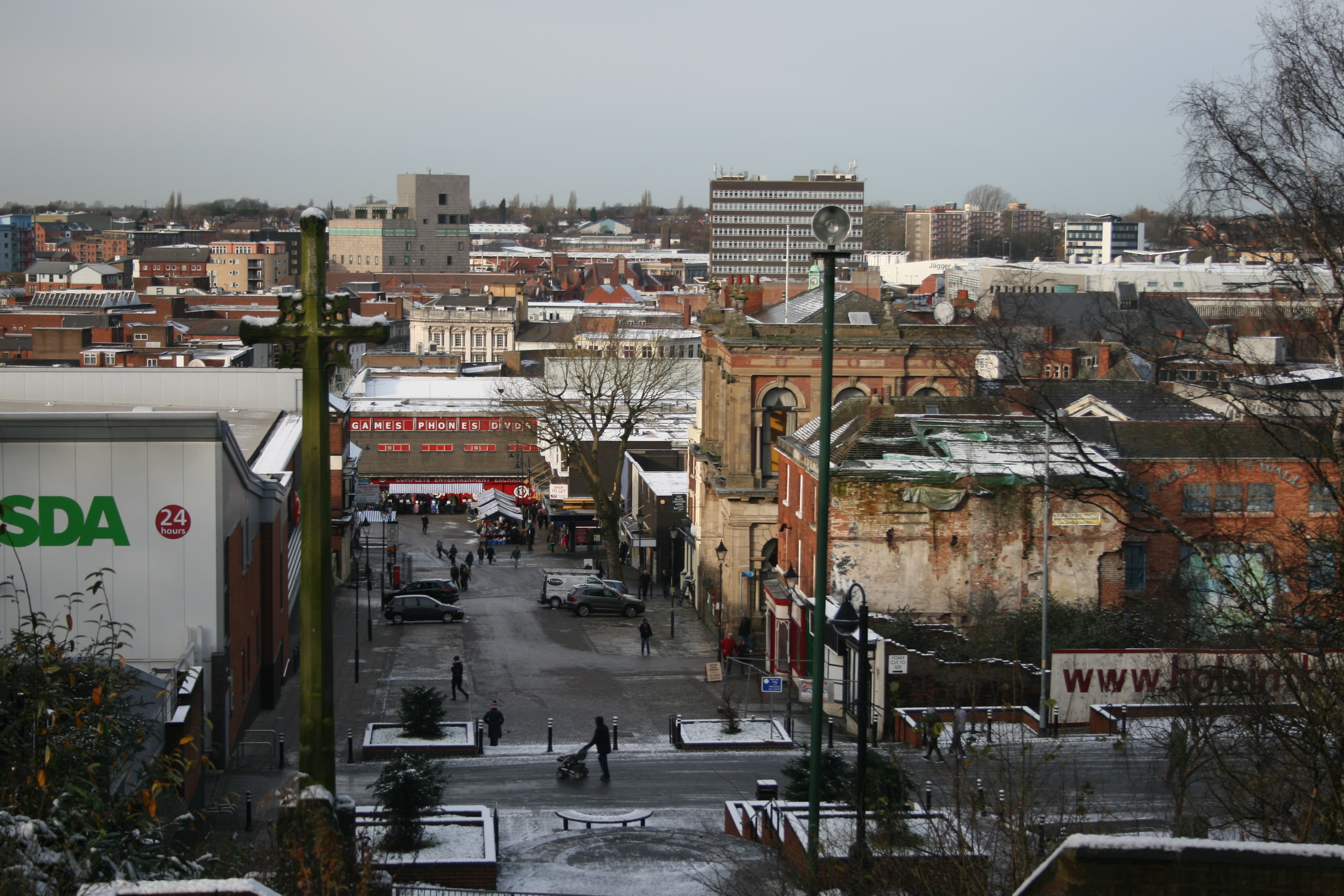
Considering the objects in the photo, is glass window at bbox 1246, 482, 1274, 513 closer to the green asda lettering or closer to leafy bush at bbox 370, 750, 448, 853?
leafy bush at bbox 370, 750, 448, 853

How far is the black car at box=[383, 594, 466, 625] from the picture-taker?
1715 inches

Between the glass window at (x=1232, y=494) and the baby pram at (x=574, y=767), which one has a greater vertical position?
the glass window at (x=1232, y=494)

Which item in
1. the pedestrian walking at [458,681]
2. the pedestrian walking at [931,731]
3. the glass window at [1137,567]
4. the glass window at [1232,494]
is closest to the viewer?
the pedestrian walking at [931,731]

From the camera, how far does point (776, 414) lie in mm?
42000

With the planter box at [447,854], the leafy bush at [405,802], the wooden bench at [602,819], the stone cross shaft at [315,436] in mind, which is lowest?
the wooden bench at [602,819]

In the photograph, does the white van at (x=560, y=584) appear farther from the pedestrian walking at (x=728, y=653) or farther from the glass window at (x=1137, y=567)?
the glass window at (x=1137, y=567)

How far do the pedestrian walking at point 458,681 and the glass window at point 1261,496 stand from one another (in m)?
18.1

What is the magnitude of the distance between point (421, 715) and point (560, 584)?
1928 centimetres

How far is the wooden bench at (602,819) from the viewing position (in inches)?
815

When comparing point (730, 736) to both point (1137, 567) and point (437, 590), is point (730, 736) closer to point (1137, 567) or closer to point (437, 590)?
point (1137, 567)

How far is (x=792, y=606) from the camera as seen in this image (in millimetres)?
35031

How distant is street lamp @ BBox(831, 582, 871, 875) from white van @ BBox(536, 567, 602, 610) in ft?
91.1

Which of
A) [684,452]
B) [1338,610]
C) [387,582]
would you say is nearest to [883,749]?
[1338,610]

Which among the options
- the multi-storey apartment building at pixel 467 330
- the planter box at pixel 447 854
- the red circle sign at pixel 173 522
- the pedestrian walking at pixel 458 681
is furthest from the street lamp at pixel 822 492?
the multi-storey apartment building at pixel 467 330
